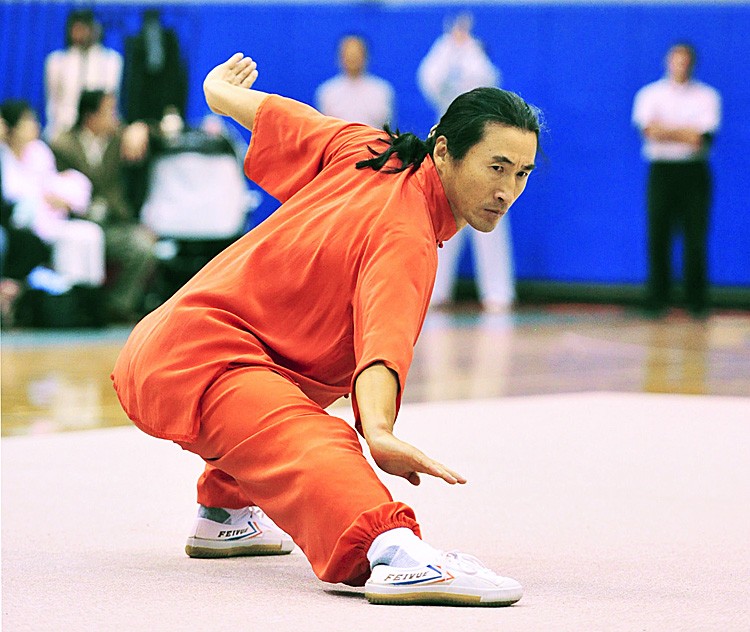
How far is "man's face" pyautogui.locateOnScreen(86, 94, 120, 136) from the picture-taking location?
320 inches

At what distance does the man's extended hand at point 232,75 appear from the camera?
2842 mm

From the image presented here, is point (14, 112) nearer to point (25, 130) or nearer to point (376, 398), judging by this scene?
point (25, 130)

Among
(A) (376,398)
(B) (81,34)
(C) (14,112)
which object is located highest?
(B) (81,34)

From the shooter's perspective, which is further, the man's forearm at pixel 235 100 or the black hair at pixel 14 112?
the black hair at pixel 14 112

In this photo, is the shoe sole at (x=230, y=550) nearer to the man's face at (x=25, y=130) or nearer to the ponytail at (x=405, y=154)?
the ponytail at (x=405, y=154)

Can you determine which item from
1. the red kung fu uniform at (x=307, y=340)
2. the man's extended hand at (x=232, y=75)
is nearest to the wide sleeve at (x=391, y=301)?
the red kung fu uniform at (x=307, y=340)

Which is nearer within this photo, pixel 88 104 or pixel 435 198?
pixel 435 198

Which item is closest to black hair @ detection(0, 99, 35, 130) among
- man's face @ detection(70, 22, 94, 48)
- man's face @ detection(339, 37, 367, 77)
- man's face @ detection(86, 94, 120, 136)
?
man's face @ detection(86, 94, 120, 136)

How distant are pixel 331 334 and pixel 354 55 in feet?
24.1

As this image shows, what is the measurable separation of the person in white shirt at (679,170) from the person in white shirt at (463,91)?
3.45 ft

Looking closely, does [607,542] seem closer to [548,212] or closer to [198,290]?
[198,290]

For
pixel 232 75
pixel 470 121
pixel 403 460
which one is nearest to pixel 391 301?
pixel 403 460

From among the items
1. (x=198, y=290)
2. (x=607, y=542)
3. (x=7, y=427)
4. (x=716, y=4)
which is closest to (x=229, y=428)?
(x=198, y=290)

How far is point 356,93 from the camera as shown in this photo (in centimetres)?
968
